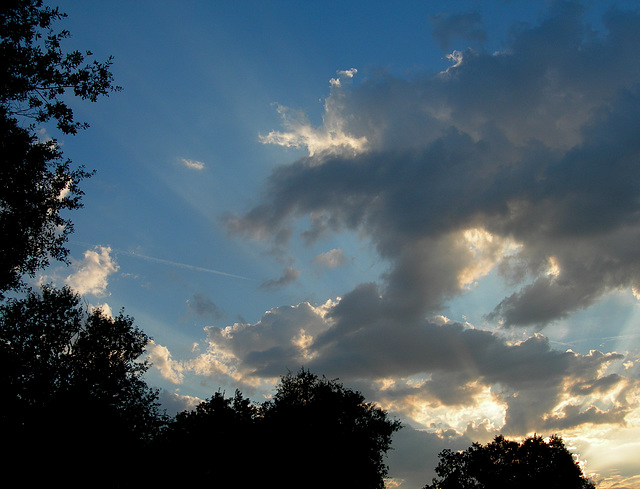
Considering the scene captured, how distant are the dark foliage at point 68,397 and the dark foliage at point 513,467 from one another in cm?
6284

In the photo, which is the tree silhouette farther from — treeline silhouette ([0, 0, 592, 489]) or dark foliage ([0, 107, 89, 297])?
dark foliage ([0, 107, 89, 297])

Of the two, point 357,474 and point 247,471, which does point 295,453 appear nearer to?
point 247,471

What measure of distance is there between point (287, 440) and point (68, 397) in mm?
22714

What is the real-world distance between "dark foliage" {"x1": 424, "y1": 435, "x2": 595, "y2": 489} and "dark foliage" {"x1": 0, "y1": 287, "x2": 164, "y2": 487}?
62.8m

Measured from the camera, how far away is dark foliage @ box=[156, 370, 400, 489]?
4462 centimetres

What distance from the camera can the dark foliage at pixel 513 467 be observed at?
70125 millimetres

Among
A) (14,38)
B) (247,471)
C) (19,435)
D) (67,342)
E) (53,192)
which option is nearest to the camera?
(14,38)

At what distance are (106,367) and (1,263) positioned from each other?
22287 mm

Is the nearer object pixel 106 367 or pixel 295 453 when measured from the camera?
pixel 106 367

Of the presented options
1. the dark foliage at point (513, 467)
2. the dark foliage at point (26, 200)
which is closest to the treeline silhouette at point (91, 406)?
the dark foliage at point (26, 200)

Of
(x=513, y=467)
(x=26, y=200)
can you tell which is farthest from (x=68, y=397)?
(x=513, y=467)

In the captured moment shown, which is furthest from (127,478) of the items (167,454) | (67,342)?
(67,342)

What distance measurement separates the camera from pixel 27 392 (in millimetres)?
33844

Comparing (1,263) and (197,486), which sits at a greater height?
(1,263)
